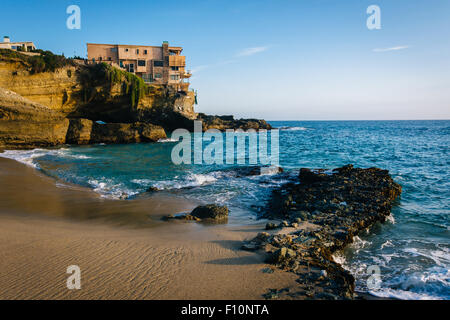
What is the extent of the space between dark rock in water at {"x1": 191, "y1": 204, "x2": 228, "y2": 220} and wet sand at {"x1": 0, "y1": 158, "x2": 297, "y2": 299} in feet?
2.04

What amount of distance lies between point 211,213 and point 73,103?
92.3 feet

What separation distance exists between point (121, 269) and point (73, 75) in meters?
29.3

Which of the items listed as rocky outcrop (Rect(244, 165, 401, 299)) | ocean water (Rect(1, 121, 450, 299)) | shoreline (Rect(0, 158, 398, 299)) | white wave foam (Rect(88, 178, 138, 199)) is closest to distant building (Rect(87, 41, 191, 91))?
ocean water (Rect(1, 121, 450, 299))

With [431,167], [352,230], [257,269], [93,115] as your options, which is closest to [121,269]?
[257,269]

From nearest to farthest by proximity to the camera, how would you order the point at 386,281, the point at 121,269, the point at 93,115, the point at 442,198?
1. the point at 121,269
2. the point at 386,281
3. the point at 442,198
4. the point at 93,115

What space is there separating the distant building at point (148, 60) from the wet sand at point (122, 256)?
39.5m

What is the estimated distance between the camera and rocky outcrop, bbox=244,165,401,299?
4.41m

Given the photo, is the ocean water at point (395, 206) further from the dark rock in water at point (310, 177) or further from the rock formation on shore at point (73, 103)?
the rock formation on shore at point (73, 103)

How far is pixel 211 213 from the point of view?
7855 mm

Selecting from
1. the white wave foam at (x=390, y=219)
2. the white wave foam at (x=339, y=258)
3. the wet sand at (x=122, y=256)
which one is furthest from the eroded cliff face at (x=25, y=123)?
the white wave foam at (x=390, y=219)

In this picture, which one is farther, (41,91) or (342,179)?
(41,91)

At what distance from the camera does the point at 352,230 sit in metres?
6.88
